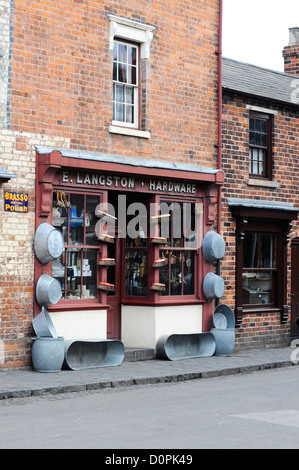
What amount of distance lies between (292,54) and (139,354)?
446 inches

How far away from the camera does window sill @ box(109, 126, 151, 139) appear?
583 inches

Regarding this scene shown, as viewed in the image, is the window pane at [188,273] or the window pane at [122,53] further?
the window pane at [188,273]

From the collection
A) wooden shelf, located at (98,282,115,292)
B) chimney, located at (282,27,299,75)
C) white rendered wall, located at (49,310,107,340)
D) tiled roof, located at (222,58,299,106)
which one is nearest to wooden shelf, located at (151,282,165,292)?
wooden shelf, located at (98,282,115,292)

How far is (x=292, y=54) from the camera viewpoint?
22781 millimetres

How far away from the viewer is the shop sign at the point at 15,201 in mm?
13203

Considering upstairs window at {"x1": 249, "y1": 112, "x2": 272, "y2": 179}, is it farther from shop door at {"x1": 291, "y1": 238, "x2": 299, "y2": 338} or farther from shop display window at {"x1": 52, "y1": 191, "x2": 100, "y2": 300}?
shop display window at {"x1": 52, "y1": 191, "x2": 100, "y2": 300}

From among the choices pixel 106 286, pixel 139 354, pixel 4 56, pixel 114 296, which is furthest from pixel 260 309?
pixel 4 56

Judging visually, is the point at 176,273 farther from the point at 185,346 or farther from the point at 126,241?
the point at 185,346

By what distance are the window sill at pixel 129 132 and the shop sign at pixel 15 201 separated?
227 cm

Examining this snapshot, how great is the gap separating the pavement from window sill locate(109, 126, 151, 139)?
404cm

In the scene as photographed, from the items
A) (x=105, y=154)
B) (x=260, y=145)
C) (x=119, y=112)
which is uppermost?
(x=119, y=112)

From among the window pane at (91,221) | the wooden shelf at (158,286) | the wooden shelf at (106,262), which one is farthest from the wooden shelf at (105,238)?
the wooden shelf at (158,286)

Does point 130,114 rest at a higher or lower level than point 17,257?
higher

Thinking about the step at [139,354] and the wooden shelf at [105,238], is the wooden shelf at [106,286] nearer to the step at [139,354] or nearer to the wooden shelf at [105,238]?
the wooden shelf at [105,238]
